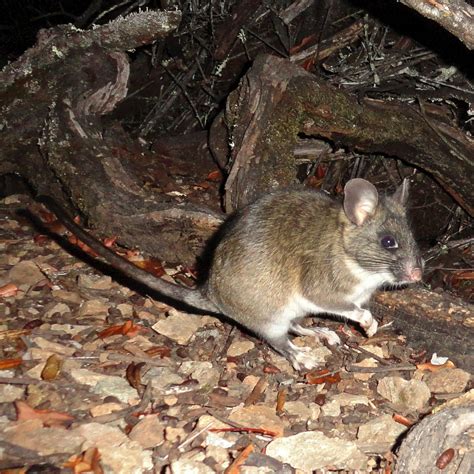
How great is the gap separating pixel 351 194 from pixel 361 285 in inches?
25.4

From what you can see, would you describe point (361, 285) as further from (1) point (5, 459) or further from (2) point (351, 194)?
(1) point (5, 459)

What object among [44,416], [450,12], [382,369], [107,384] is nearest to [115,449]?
[44,416]

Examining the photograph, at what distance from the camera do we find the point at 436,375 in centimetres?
372

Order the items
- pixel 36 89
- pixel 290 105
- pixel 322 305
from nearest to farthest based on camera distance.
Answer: pixel 322 305 < pixel 290 105 < pixel 36 89

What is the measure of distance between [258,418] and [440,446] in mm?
958

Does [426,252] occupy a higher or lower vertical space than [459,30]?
lower

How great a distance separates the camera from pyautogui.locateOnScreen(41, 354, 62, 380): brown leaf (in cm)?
346

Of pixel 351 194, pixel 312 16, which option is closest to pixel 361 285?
pixel 351 194

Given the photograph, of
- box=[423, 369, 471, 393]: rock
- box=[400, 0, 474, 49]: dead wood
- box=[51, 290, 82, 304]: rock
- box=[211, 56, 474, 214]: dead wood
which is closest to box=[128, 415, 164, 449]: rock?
box=[51, 290, 82, 304]: rock

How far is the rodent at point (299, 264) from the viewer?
382 centimetres

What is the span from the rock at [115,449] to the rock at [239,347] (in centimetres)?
107

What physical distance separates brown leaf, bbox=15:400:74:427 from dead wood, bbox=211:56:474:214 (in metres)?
2.14

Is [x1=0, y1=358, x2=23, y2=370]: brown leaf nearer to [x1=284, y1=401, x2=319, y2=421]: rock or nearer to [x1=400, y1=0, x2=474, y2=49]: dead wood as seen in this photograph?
[x1=284, y1=401, x2=319, y2=421]: rock

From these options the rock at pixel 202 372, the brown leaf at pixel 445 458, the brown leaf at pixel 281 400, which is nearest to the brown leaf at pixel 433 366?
the brown leaf at pixel 281 400
